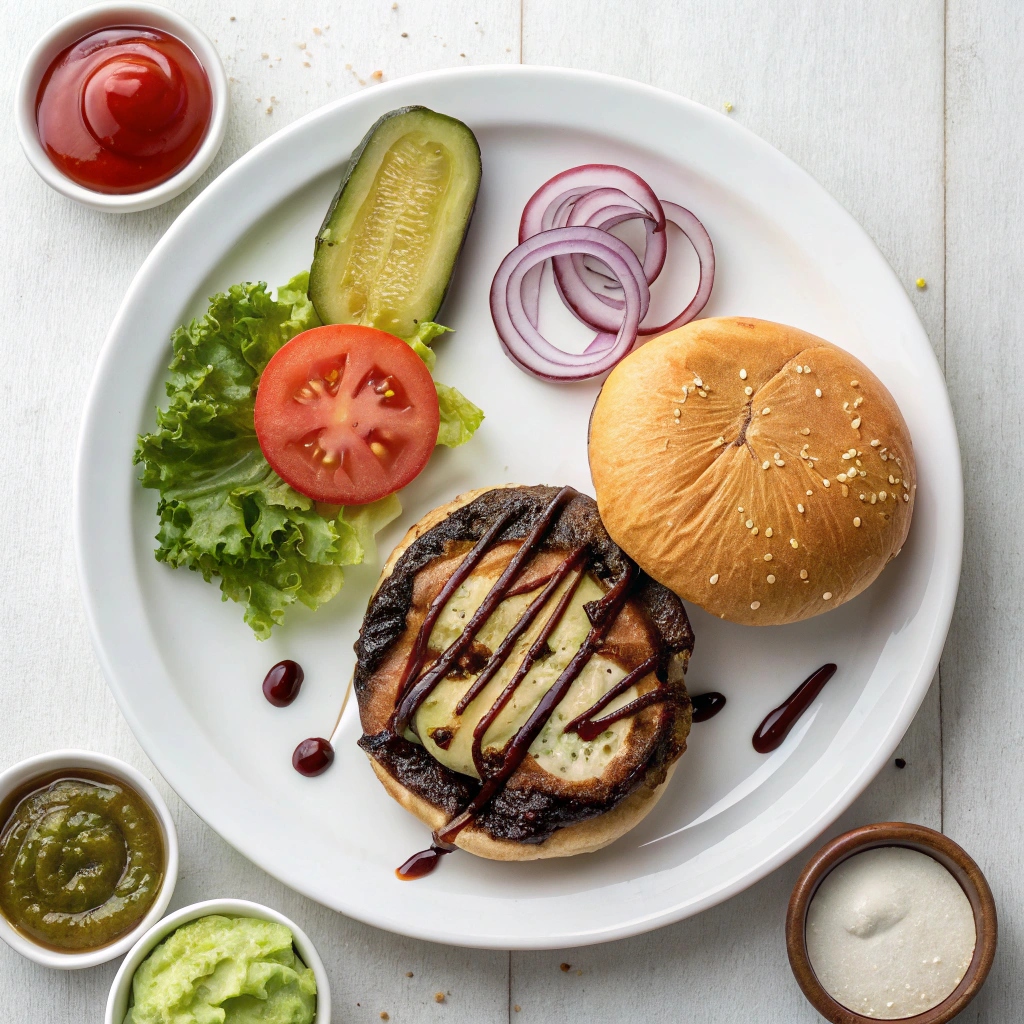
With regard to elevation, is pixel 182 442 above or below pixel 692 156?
below

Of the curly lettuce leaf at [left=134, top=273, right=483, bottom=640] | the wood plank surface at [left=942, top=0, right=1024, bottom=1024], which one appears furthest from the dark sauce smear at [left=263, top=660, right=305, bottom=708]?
the wood plank surface at [left=942, top=0, right=1024, bottom=1024]

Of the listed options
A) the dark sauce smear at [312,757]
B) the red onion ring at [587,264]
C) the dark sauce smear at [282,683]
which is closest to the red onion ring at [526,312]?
the red onion ring at [587,264]

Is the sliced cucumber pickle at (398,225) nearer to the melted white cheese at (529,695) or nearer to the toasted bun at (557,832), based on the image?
the toasted bun at (557,832)

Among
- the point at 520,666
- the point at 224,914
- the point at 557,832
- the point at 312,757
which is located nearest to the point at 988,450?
the point at 520,666

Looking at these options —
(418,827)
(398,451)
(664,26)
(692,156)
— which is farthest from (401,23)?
(418,827)

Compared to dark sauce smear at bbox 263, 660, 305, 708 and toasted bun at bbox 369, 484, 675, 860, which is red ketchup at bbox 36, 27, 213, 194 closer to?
toasted bun at bbox 369, 484, 675, 860

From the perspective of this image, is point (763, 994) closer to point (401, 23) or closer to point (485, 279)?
point (485, 279)
